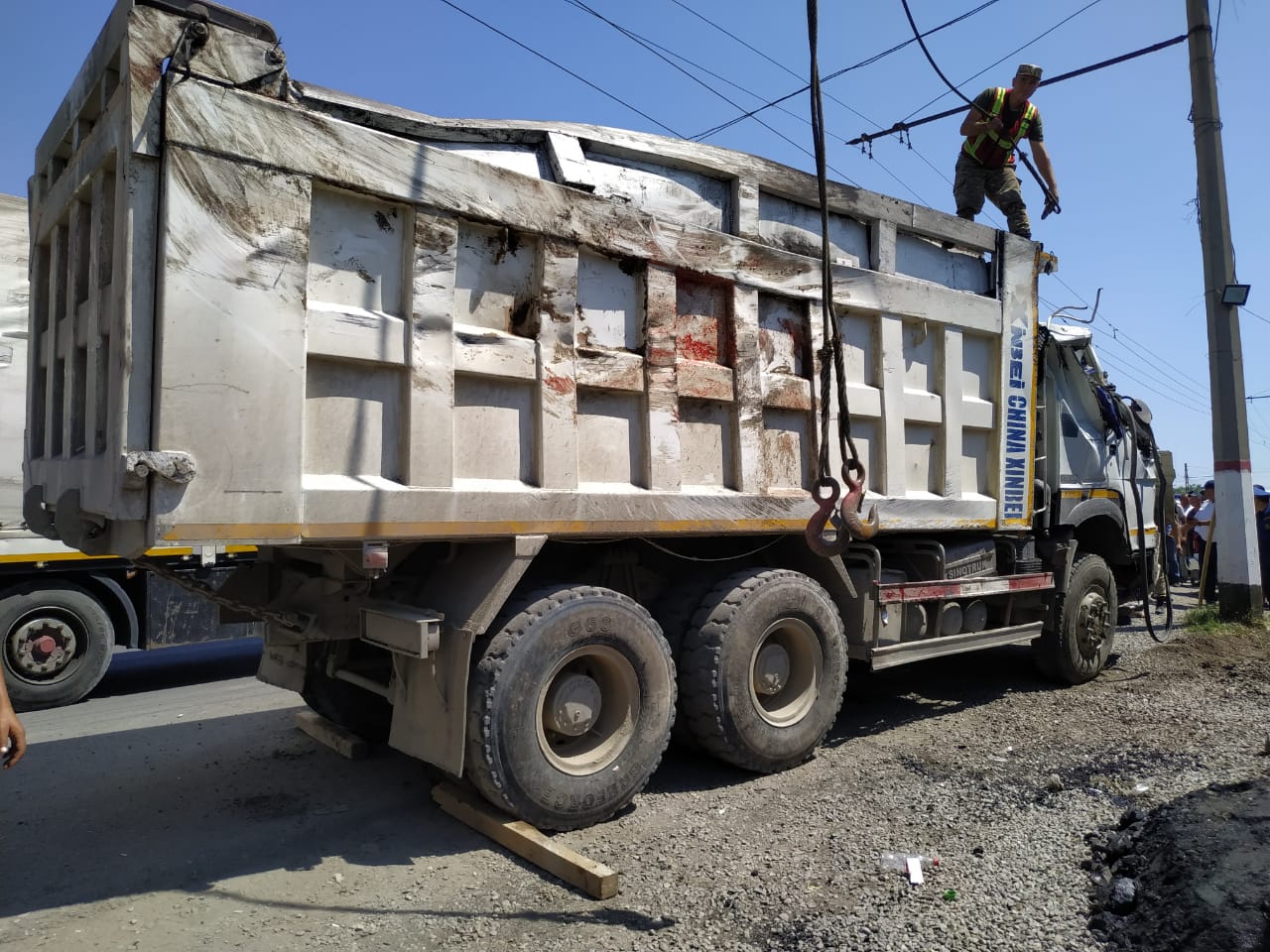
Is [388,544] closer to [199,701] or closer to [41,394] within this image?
[41,394]

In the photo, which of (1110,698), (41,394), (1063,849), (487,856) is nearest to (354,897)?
(487,856)

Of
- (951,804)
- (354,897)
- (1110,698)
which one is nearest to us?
(354,897)

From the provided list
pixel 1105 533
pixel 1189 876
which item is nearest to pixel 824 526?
→ pixel 1189 876

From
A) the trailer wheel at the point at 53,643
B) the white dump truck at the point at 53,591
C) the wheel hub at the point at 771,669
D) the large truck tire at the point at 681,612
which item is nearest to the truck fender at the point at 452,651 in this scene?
the large truck tire at the point at 681,612

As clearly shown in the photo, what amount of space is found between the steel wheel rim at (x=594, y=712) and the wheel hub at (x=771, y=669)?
0.90 metres

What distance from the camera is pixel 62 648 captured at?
693 centimetres

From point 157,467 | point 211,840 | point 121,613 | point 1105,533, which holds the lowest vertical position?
point 211,840

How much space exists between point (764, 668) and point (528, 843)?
171 centimetres

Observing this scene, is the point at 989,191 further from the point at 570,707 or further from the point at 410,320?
the point at 570,707

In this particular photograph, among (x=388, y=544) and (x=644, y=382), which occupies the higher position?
(x=644, y=382)

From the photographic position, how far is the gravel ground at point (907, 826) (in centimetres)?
A: 311

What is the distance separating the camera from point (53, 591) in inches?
271

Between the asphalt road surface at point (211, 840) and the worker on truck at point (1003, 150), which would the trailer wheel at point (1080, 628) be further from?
the asphalt road surface at point (211, 840)

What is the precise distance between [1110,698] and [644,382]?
4.62 metres
